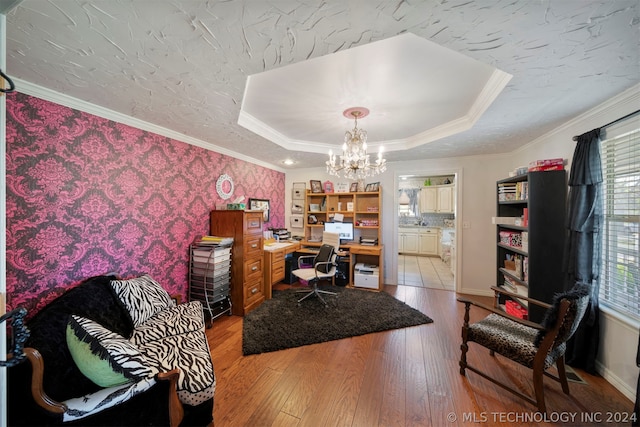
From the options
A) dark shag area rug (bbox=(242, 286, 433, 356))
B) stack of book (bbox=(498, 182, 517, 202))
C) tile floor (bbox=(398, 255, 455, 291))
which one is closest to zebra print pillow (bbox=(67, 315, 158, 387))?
dark shag area rug (bbox=(242, 286, 433, 356))

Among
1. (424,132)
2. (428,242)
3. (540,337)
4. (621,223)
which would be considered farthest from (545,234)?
(428,242)

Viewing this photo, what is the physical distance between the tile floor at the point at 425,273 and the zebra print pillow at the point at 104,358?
13.5 feet

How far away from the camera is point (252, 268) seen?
3150 millimetres

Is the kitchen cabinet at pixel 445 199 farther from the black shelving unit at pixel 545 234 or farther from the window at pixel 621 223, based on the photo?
the window at pixel 621 223

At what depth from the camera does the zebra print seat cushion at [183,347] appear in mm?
1312

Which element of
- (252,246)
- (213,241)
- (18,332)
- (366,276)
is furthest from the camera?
(366,276)

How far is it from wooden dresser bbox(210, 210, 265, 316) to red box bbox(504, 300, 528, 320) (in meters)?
3.26

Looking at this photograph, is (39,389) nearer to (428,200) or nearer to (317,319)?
(317,319)

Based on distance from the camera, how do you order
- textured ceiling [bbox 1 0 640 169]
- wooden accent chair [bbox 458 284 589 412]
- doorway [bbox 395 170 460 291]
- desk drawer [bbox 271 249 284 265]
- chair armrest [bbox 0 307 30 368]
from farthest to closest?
doorway [bbox 395 170 460 291], desk drawer [bbox 271 249 284 265], wooden accent chair [bbox 458 284 589 412], textured ceiling [bbox 1 0 640 169], chair armrest [bbox 0 307 30 368]

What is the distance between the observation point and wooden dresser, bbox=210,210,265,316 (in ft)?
9.71

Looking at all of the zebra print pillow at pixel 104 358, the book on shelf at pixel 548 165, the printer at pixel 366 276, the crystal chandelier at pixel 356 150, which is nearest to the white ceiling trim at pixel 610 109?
the book on shelf at pixel 548 165

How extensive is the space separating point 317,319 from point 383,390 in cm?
119

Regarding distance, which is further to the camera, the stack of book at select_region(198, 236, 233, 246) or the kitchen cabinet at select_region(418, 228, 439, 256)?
the kitchen cabinet at select_region(418, 228, 439, 256)

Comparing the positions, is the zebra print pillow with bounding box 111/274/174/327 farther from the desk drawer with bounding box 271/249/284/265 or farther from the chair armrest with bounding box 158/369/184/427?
the desk drawer with bounding box 271/249/284/265
